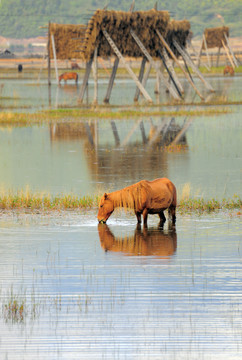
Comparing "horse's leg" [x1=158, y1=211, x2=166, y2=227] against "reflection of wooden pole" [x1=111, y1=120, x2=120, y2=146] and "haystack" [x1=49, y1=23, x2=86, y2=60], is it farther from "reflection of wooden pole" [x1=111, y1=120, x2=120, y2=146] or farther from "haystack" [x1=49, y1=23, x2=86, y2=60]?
"haystack" [x1=49, y1=23, x2=86, y2=60]

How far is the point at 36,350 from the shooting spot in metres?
7.45

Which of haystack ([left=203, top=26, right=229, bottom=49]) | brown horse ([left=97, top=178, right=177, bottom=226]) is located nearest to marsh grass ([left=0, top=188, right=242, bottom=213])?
brown horse ([left=97, top=178, right=177, bottom=226])

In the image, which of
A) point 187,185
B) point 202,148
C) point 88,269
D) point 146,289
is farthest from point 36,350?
point 202,148

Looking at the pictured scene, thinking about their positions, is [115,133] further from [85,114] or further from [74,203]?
[74,203]

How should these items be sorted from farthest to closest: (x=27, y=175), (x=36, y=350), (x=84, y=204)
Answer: (x=27, y=175) → (x=84, y=204) → (x=36, y=350)

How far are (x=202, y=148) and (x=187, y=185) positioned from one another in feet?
27.2

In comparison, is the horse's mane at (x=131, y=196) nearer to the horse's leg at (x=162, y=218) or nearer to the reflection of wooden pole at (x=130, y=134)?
the horse's leg at (x=162, y=218)

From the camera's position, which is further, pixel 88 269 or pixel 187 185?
pixel 187 185

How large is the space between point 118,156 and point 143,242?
35.4 feet

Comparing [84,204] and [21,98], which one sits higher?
[84,204]

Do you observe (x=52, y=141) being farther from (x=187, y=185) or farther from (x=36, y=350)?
(x=36, y=350)

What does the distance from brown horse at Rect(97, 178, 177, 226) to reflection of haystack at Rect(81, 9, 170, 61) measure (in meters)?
28.2

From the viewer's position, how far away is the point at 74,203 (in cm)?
1455

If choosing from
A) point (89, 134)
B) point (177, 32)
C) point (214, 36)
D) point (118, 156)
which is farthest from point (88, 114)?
point (214, 36)
